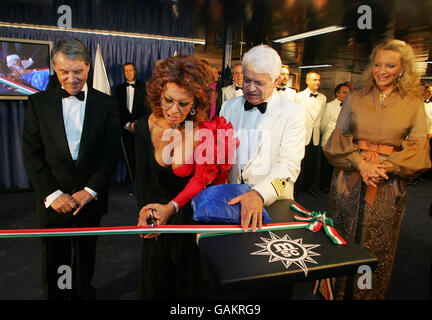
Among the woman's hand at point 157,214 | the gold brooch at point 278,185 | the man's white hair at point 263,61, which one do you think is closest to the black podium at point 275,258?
the gold brooch at point 278,185

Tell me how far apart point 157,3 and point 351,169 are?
4865 millimetres

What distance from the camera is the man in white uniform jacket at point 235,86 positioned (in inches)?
193

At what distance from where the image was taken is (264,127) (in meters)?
1.98

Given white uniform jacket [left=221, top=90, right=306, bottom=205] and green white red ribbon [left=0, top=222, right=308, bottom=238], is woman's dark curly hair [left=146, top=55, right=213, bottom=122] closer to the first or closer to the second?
white uniform jacket [left=221, top=90, right=306, bottom=205]

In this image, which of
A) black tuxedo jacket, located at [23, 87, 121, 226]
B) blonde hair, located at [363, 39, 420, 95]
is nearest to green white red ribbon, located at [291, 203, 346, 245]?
blonde hair, located at [363, 39, 420, 95]

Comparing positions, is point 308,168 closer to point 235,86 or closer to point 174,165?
point 235,86

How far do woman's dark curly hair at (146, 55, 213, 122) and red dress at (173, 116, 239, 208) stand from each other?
188mm

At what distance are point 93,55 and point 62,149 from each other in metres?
4.30

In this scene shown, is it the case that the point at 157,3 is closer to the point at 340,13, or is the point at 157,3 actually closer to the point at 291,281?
the point at 340,13

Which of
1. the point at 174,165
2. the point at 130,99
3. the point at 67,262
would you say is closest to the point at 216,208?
the point at 174,165

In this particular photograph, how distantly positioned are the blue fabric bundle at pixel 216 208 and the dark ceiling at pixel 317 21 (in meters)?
4.93

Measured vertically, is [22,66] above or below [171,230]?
above

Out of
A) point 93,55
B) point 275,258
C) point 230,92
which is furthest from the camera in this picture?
point 93,55
